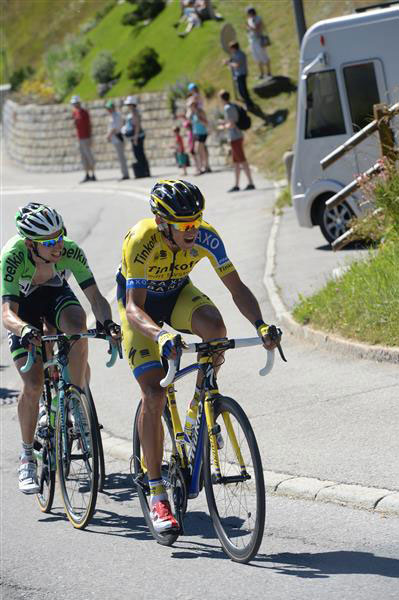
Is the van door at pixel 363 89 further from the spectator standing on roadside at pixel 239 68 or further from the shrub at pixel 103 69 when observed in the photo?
the shrub at pixel 103 69

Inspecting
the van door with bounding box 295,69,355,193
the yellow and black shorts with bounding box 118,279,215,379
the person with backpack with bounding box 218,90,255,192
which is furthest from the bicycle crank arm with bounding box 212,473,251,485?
the person with backpack with bounding box 218,90,255,192

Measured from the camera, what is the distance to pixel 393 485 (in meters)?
6.96

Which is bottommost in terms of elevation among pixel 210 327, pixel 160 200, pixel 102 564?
pixel 102 564

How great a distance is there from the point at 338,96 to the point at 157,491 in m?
11.3

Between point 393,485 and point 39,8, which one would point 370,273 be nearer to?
point 393,485

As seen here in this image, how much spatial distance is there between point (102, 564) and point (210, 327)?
1.49 metres

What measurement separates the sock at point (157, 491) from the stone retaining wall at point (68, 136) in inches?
1017

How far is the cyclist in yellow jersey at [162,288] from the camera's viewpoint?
21.1 ft

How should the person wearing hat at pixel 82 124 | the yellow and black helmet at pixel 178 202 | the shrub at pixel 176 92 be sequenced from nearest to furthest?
the yellow and black helmet at pixel 178 202, the person wearing hat at pixel 82 124, the shrub at pixel 176 92

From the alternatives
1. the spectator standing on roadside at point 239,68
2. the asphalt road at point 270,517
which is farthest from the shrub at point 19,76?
the asphalt road at point 270,517

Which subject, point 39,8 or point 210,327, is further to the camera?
point 39,8

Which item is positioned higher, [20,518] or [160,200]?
[160,200]

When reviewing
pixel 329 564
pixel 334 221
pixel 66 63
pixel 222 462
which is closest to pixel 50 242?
pixel 222 462

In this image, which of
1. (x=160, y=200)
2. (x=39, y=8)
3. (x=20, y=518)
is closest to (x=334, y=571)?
(x=160, y=200)
